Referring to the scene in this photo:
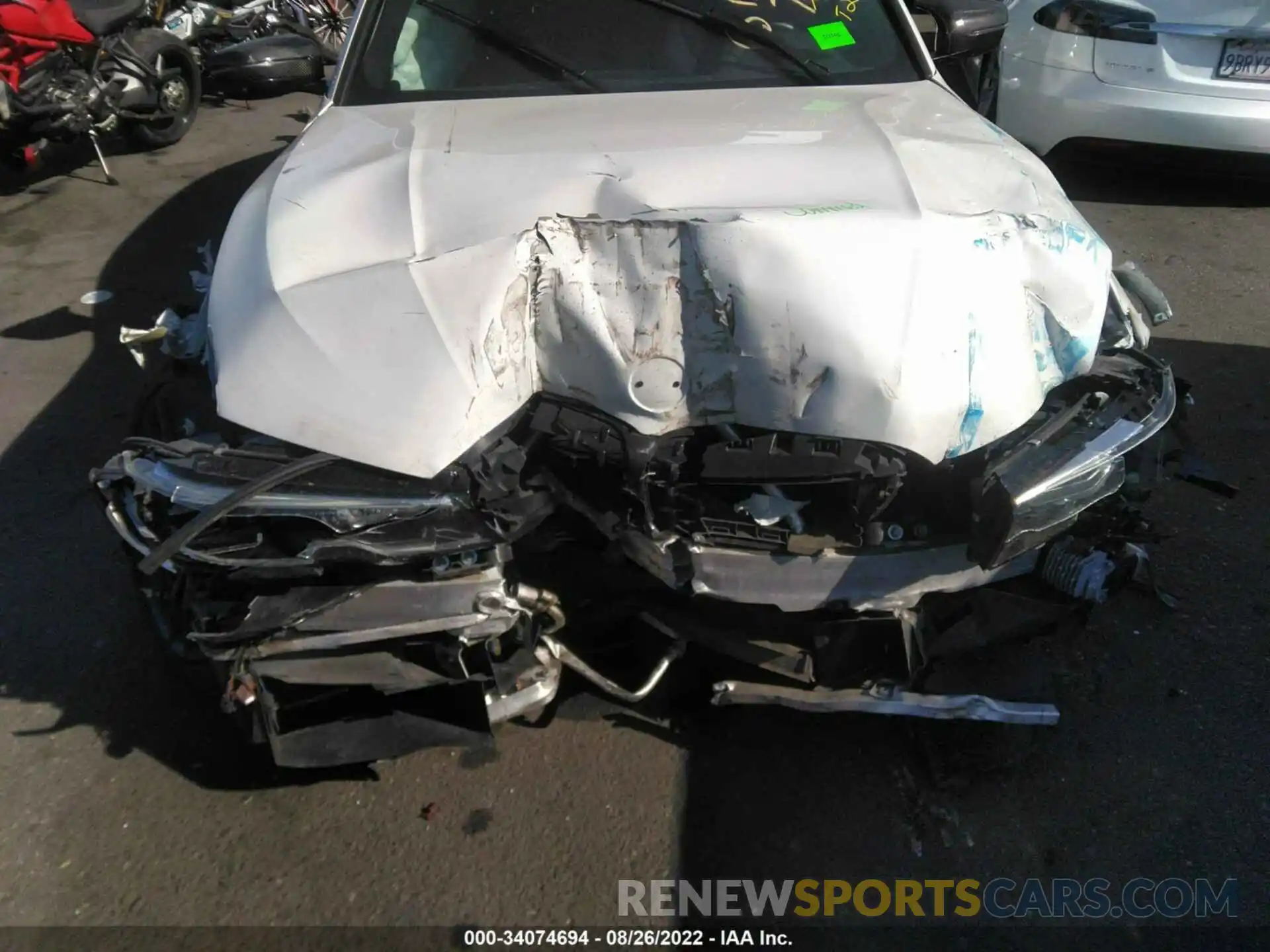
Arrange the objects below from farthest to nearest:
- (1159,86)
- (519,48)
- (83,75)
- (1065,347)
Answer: (83,75) < (1159,86) < (519,48) < (1065,347)

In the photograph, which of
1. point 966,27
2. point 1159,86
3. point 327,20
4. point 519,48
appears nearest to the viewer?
point 519,48

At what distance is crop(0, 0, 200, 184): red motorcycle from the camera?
235 inches

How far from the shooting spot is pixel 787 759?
8.17ft

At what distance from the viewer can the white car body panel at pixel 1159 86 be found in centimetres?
498

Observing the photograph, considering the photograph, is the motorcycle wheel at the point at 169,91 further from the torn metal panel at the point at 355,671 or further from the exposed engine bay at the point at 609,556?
the torn metal panel at the point at 355,671

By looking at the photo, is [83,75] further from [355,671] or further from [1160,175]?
[1160,175]

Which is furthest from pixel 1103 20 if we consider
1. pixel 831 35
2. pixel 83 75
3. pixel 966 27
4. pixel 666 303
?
pixel 83 75

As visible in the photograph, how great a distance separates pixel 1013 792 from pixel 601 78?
2.25 metres

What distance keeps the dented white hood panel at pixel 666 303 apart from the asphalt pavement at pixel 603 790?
93 cm

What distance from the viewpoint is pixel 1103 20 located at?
16.9 feet

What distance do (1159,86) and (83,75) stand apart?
6349 mm

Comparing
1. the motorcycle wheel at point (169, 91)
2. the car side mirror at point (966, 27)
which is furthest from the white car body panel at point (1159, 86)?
the motorcycle wheel at point (169, 91)

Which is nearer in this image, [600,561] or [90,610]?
[600,561]

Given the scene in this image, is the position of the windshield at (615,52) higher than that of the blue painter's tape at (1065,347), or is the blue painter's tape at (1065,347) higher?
the windshield at (615,52)
